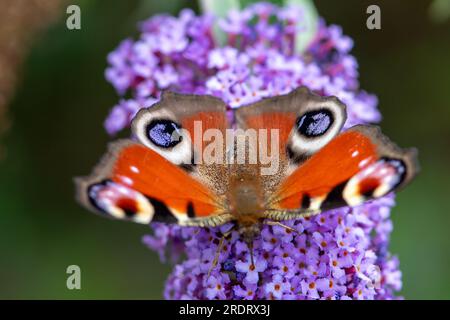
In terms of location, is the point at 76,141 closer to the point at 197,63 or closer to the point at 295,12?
the point at 197,63

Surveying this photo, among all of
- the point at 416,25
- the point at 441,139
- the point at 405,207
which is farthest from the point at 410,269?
the point at 416,25

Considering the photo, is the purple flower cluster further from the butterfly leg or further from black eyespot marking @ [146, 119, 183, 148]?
black eyespot marking @ [146, 119, 183, 148]

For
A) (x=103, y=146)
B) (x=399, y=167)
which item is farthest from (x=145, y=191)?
(x=103, y=146)

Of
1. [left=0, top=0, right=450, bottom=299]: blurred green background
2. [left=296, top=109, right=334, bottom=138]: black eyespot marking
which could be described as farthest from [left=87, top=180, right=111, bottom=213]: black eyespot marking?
[left=0, top=0, right=450, bottom=299]: blurred green background

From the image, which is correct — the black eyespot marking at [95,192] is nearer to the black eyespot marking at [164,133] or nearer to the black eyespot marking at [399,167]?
the black eyespot marking at [164,133]

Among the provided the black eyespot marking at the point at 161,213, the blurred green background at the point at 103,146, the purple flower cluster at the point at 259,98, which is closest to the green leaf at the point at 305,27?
the purple flower cluster at the point at 259,98

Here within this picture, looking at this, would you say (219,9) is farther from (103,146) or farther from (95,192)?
(95,192)
